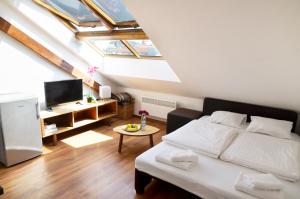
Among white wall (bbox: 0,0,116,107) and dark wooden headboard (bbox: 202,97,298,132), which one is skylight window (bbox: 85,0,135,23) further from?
dark wooden headboard (bbox: 202,97,298,132)

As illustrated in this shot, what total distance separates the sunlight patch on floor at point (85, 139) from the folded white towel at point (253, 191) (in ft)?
8.36

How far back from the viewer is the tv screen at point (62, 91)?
Result: 3.61 metres

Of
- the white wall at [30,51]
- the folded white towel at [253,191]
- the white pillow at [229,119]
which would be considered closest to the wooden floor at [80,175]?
the folded white towel at [253,191]

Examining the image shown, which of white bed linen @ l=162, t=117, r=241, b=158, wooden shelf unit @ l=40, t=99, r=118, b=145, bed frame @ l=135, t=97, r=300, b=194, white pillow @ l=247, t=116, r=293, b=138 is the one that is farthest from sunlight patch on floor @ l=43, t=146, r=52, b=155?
white pillow @ l=247, t=116, r=293, b=138

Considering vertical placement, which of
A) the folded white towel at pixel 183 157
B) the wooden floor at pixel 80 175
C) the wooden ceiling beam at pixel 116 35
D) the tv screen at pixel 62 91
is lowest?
the wooden floor at pixel 80 175

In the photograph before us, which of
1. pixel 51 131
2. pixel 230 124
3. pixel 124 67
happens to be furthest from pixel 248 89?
pixel 51 131

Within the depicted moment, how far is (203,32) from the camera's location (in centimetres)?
243

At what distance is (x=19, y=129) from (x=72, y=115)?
1.02m

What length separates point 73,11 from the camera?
3.32m

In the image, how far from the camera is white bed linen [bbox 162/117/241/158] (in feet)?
7.98

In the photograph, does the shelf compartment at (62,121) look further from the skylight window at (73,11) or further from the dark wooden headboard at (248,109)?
the dark wooden headboard at (248,109)

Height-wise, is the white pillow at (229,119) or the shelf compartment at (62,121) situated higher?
the white pillow at (229,119)

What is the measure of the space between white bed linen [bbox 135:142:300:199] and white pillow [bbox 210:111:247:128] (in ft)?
3.70

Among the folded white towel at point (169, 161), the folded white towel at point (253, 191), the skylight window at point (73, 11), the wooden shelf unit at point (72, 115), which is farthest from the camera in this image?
the wooden shelf unit at point (72, 115)
